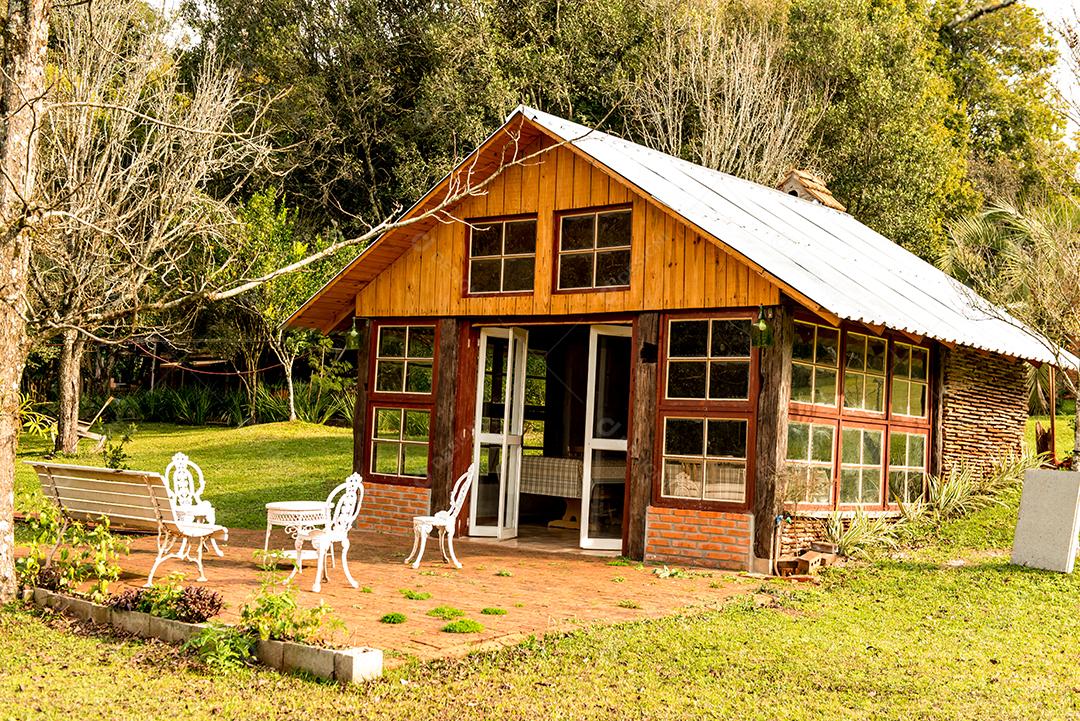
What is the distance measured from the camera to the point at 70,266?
704 inches

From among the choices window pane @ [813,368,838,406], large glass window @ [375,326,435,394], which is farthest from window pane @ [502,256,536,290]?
window pane @ [813,368,838,406]

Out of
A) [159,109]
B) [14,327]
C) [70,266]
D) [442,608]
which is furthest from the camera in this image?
[159,109]

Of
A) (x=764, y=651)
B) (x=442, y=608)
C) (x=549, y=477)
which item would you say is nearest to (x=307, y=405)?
(x=549, y=477)

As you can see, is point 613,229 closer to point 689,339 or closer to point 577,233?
point 577,233

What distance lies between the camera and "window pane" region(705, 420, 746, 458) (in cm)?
1087

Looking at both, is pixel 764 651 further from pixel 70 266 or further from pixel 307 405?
pixel 307 405

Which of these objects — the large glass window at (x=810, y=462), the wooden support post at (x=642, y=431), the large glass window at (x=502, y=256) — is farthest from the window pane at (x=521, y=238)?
the large glass window at (x=810, y=462)

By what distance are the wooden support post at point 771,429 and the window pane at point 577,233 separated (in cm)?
237

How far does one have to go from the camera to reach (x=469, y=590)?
920 cm

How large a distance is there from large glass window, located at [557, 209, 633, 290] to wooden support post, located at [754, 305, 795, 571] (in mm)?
1872

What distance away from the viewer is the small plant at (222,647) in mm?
6242

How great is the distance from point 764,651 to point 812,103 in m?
19.9

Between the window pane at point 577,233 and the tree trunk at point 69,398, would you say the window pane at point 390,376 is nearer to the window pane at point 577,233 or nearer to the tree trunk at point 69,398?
the window pane at point 577,233

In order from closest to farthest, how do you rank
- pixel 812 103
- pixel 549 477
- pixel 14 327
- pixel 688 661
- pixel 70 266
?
1. pixel 688 661
2. pixel 14 327
3. pixel 549 477
4. pixel 70 266
5. pixel 812 103
